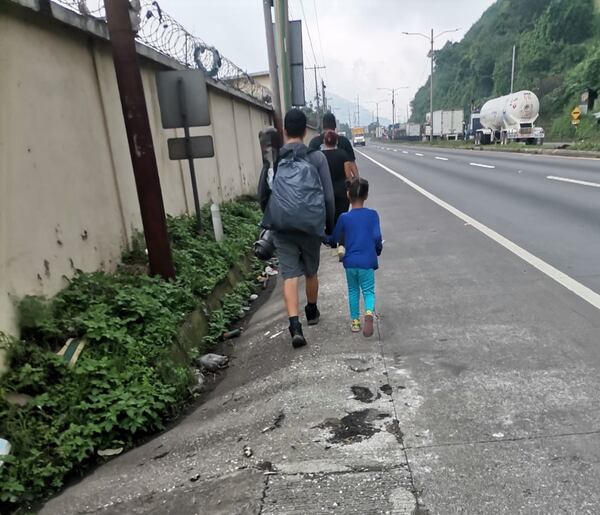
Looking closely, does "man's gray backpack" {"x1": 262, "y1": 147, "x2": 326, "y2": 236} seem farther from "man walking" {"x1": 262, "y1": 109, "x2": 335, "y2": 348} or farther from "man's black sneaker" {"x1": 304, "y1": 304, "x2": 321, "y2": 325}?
"man's black sneaker" {"x1": 304, "y1": 304, "x2": 321, "y2": 325}

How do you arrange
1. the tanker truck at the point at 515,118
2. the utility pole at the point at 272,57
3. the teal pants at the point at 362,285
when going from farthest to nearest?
Answer: the tanker truck at the point at 515,118 < the utility pole at the point at 272,57 < the teal pants at the point at 362,285

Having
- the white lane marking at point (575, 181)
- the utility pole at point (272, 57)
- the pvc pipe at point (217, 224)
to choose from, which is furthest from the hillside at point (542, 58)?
the pvc pipe at point (217, 224)

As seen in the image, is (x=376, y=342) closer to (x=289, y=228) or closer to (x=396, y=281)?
(x=289, y=228)

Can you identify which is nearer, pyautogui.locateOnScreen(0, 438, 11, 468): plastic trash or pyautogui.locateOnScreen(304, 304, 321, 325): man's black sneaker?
pyautogui.locateOnScreen(0, 438, 11, 468): plastic trash

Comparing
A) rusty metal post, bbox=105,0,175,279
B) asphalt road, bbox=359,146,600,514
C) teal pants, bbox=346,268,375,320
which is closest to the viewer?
asphalt road, bbox=359,146,600,514

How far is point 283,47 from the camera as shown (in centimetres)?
1429

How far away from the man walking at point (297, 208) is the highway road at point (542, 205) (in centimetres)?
301

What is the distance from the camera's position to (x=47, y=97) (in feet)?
13.5

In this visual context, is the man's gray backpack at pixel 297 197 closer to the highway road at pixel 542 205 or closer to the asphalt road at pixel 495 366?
the asphalt road at pixel 495 366

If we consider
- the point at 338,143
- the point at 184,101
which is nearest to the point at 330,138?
the point at 338,143

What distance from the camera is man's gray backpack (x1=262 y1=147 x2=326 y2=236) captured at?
12.6 feet

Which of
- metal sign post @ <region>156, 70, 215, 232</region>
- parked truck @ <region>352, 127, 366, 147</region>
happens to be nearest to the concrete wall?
metal sign post @ <region>156, 70, 215, 232</region>

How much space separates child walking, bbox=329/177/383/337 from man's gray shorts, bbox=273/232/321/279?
0.78 ft

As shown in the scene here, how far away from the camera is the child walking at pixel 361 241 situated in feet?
13.7
